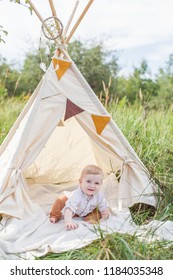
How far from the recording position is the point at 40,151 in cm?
389

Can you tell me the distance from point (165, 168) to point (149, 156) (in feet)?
0.76

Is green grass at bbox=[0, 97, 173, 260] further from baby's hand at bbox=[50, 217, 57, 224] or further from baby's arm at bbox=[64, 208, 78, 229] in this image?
baby's hand at bbox=[50, 217, 57, 224]

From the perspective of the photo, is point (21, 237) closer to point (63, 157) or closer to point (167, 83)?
point (63, 157)

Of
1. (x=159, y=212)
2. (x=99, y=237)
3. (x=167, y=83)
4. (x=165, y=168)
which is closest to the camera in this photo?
(x=99, y=237)

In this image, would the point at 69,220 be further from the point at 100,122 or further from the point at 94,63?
the point at 94,63

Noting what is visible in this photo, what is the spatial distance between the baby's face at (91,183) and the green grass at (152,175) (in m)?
0.40

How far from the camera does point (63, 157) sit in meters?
4.91

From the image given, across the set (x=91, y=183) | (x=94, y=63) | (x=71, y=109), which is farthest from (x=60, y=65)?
(x=94, y=63)

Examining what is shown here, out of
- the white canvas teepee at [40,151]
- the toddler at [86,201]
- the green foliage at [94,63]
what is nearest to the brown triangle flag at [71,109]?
the white canvas teepee at [40,151]

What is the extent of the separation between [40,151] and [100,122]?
538mm

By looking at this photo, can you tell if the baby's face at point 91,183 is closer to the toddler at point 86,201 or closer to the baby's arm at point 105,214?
the toddler at point 86,201

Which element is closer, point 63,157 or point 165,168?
point 165,168

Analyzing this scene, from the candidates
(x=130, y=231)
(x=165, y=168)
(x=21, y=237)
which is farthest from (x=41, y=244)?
(x=165, y=168)
